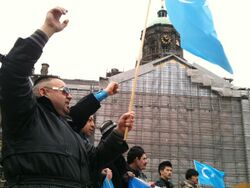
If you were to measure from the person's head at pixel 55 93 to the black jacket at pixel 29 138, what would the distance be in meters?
0.18

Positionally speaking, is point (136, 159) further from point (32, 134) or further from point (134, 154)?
point (32, 134)

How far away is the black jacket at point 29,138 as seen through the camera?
164cm

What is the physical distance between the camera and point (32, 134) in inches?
68.5

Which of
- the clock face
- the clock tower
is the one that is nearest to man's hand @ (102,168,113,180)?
the clock tower

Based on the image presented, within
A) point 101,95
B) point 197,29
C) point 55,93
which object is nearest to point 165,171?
point 197,29

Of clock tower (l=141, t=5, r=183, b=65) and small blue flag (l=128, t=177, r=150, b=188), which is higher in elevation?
clock tower (l=141, t=5, r=183, b=65)

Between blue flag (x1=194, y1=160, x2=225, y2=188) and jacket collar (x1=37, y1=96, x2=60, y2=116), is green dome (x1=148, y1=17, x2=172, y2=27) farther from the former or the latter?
jacket collar (x1=37, y1=96, x2=60, y2=116)

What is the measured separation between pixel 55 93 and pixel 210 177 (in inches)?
224

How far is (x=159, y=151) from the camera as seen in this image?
22203mm

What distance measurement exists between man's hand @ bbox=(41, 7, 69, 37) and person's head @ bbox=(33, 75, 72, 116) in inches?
15.1

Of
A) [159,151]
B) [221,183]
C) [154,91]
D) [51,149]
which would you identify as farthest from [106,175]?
[154,91]

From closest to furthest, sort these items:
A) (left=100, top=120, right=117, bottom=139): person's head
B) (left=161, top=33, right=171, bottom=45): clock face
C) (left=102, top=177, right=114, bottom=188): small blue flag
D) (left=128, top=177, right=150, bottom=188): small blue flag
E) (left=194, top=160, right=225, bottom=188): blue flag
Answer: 1. (left=102, top=177, right=114, bottom=188): small blue flag
2. (left=128, top=177, right=150, bottom=188): small blue flag
3. (left=100, top=120, right=117, bottom=139): person's head
4. (left=194, top=160, right=225, bottom=188): blue flag
5. (left=161, top=33, right=171, bottom=45): clock face

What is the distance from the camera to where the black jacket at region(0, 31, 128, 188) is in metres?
1.64

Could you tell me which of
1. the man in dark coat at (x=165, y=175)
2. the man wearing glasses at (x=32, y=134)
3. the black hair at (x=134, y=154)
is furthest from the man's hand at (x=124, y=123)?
the man in dark coat at (x=165, y=175)
